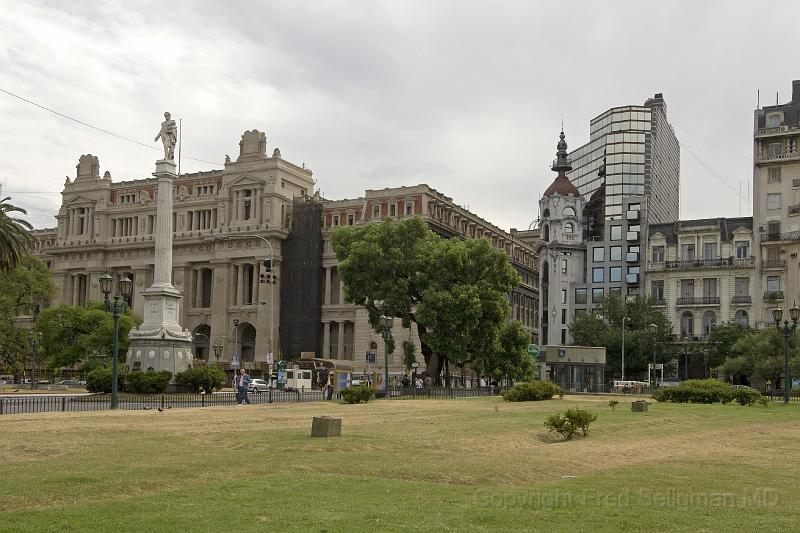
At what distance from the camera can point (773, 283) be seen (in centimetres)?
9188

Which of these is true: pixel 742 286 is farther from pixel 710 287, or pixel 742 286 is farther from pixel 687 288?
pixel 687 288

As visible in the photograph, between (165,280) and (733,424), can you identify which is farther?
(165,280)

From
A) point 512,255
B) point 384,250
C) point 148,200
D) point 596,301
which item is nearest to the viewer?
point 384,250

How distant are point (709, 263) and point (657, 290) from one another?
20.6ft

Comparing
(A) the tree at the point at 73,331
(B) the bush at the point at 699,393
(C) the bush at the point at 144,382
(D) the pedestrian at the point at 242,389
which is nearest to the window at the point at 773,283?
(B) the bush at the point at 699,393

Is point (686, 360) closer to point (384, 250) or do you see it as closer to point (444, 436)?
point (384, 250)

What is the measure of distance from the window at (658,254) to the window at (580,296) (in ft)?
39.4

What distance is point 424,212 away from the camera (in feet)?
340

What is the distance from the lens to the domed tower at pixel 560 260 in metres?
110

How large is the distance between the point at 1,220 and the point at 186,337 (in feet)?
41.2

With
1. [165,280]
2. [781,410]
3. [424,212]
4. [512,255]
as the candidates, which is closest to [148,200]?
[424,212]

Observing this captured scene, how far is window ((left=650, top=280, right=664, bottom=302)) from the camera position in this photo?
9806cm

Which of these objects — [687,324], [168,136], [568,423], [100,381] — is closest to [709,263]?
[687,324]

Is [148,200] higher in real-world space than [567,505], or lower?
higher
